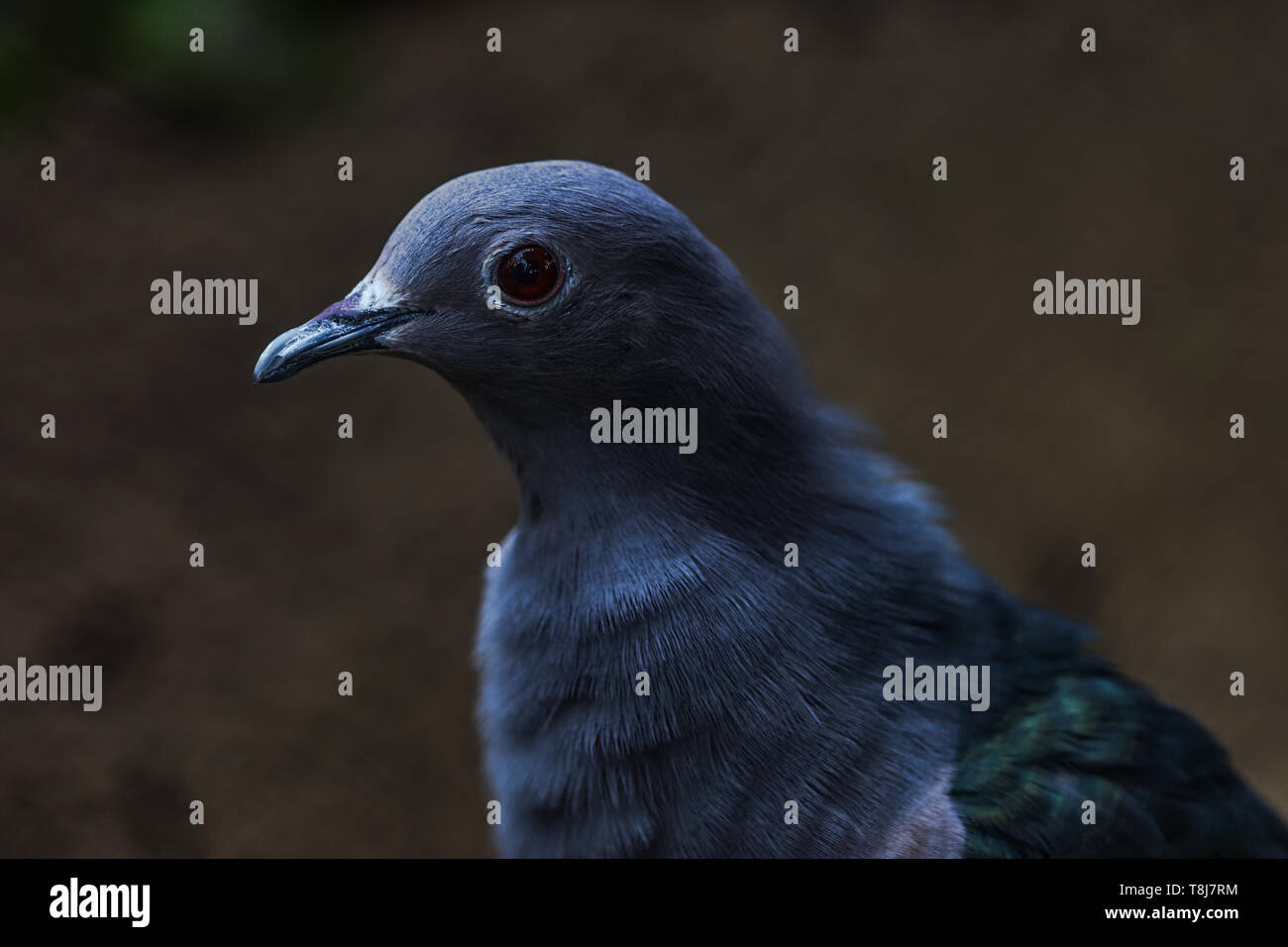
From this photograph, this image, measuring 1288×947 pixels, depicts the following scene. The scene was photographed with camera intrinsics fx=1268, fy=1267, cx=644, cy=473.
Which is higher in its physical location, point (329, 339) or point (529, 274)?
point (529, 274)

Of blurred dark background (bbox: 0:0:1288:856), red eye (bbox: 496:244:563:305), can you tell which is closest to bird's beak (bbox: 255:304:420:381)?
red eye (bbox: 496:244:563:305)

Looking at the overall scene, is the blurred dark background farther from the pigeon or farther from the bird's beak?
the bird's beak

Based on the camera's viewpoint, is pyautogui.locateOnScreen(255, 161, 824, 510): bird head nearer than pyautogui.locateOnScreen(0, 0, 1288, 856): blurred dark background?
Yes

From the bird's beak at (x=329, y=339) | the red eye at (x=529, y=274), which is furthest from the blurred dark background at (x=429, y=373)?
the red eye at (x=529, y=274)

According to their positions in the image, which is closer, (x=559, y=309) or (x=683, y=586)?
(x=559, y=309)

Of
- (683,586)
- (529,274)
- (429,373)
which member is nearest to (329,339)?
(529,274)

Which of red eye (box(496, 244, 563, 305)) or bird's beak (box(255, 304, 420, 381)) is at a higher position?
red eye (box(496, 244, 563, 305))

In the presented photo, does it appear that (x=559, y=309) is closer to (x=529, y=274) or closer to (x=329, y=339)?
(x=529, y=274)

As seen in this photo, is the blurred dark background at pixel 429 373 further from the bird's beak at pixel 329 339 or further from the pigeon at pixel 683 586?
the bird's beak at pixel 329 339
